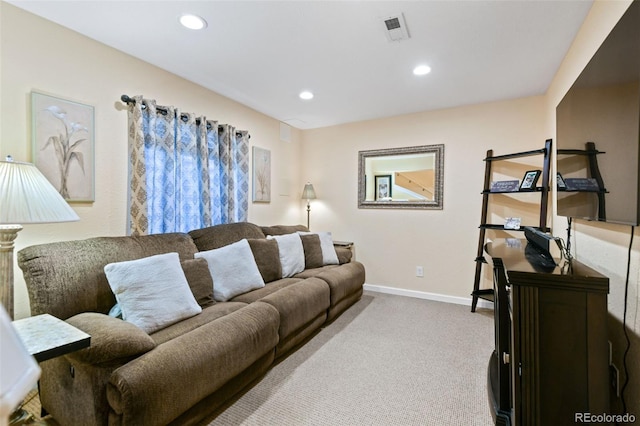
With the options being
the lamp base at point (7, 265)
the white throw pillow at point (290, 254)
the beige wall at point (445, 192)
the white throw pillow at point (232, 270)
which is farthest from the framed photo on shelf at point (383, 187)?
the lamp base at point (7, 265)

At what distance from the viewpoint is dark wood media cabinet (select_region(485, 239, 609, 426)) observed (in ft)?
3.77

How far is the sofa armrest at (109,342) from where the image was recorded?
132cm

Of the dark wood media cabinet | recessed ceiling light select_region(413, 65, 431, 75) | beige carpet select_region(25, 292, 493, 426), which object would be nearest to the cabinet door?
the dark wood media cabinet

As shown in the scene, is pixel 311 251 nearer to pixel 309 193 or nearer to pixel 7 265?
pixel 309 193

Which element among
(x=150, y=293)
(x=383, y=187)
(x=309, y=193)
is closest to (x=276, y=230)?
(x=309, y=193)

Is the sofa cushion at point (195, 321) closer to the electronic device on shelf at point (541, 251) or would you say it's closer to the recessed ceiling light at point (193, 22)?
the electronic device on shelf at point (541, 251)

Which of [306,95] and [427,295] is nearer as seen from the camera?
[306,95]

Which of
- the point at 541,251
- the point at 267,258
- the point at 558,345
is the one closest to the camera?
the point at 558,345

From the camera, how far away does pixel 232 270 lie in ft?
8.23

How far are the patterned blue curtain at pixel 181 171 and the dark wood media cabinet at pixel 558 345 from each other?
8.65ft

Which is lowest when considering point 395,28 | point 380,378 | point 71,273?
point 380,378

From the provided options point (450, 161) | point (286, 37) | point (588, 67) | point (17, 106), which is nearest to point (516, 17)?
point (588, 67)

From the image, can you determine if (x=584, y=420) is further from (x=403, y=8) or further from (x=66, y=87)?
(x=66, y=87)

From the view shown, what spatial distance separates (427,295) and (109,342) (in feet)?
11.4
